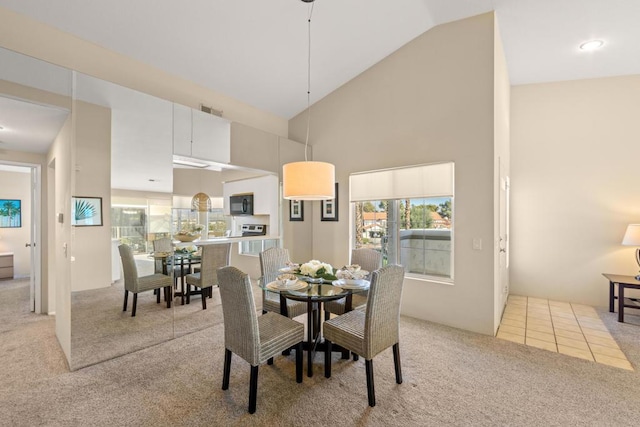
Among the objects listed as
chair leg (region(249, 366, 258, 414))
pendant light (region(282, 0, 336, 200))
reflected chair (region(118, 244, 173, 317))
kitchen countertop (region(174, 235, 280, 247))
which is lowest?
chair leg (region(249, 366, 258, 414))

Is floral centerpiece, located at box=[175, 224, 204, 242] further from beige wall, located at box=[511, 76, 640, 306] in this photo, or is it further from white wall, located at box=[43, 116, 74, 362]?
beige wall, located at box=[511, 76, 640, 306]

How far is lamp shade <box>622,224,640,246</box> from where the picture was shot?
3.66 m

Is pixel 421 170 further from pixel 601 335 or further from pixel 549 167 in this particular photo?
pixel 601 335

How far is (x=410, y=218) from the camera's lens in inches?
154

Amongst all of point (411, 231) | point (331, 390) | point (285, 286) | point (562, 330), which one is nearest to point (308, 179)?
point (285, 286)

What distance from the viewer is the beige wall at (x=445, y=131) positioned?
3186 mm

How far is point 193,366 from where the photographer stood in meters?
2.53

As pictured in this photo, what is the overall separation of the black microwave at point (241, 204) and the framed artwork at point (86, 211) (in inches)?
61.7

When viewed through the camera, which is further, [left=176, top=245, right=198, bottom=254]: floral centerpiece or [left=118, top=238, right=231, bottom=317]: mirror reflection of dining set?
[left=176, top=245, right=198, bottom=254]: floral centerpiece

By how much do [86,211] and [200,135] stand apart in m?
1.49

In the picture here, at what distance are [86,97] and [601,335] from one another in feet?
19.6

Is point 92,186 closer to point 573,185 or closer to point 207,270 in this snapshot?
point 207,270

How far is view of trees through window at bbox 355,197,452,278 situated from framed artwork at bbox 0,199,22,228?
24.9 feet

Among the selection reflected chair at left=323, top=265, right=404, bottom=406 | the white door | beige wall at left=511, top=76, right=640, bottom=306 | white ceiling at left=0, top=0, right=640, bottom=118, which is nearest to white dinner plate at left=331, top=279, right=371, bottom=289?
reflected chair at left=323, top=265, right=404, bottom=406
